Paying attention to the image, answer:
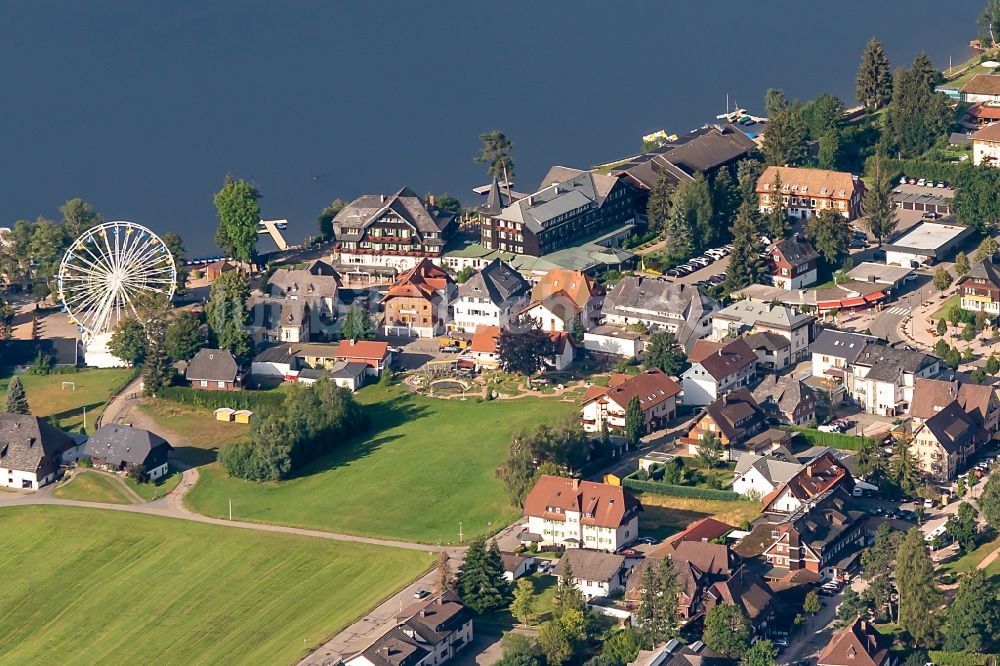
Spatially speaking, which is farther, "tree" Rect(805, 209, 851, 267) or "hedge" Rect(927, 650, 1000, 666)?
"tree" Rect(805, 209, 851, 267)

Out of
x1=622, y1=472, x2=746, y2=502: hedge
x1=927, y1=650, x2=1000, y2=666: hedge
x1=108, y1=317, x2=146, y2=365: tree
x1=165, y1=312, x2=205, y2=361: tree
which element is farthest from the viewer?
x1=108, y1=317, x2=146, y2=365: tree

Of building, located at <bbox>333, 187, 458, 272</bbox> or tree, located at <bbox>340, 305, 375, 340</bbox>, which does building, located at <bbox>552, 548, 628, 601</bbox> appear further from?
building, located at <bbox>333, 187, 458, 272</bbox>

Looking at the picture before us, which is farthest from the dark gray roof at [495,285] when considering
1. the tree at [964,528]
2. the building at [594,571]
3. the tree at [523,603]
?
the tree at [964,528]

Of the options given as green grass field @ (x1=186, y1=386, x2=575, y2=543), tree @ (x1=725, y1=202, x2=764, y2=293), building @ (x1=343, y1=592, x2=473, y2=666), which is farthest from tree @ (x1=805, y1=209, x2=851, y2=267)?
building @ (x1=343, y1=592, x2=473, y2=666)

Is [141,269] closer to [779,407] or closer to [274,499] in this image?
[274,499]

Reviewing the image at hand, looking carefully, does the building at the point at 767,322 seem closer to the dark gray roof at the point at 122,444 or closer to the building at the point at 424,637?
the dark gray roof at the point at 122,444

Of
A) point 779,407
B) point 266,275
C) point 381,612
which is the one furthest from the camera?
point 266,275

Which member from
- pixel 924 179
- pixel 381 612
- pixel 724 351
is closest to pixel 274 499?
pixel 381 612
